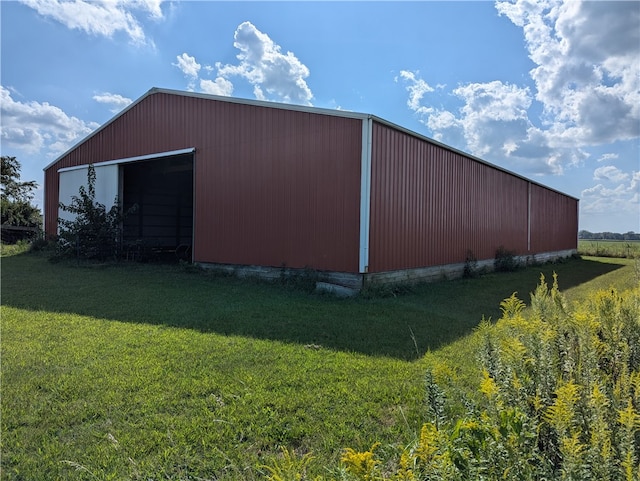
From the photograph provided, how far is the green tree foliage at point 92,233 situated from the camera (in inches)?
527

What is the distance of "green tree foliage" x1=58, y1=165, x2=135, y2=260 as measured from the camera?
43.9 ft

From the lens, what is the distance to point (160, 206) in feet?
62.4

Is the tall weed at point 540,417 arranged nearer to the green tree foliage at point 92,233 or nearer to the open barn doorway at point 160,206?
the green tree foliage at point 92,233

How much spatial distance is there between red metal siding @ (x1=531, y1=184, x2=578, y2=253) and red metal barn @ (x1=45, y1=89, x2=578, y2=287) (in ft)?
10.4

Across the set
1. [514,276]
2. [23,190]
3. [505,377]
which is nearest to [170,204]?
[514,276]

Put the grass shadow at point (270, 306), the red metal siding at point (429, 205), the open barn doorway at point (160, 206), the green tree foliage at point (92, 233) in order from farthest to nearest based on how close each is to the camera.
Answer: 1. the open barn doorway at point (160, 206)
2. the green tree foliage at point (92, 233)
3. the red metal siding at point (429, 205)
4. the grass shadow at point (270, 306)

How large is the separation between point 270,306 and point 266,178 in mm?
4335

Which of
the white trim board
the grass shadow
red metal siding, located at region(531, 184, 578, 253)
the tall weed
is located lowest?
the grass shadow

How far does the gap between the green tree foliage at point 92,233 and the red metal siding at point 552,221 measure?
55.1 feet

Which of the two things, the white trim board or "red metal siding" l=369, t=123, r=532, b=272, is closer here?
"red metal siding" l=369, t=123, r=532, b=272

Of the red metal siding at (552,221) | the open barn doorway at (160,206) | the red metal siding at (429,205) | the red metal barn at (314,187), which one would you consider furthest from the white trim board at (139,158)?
the red metal siding at (552,221)

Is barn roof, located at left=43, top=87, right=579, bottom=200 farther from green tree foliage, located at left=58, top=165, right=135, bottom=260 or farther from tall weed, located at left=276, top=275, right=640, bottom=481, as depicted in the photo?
tall weed, located at left=276, top=275, right=640, bottom=481

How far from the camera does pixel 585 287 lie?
10.2 m

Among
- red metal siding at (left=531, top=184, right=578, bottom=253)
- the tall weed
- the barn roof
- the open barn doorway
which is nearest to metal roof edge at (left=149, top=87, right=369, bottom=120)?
the barn roof
